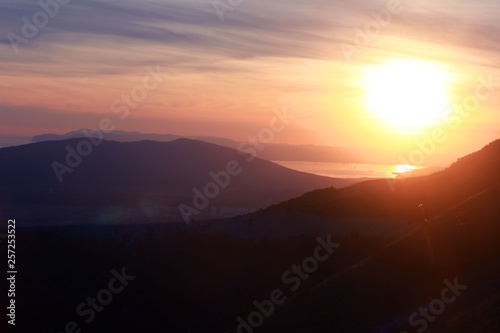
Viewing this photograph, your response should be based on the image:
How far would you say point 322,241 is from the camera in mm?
26609

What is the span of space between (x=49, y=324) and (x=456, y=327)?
15.8m

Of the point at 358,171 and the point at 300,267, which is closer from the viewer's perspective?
the point at 300,267

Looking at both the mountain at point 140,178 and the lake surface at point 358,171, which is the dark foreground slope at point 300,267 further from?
the lake surface at point 358,171

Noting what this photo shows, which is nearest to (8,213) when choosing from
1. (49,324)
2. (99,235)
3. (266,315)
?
(99,235)

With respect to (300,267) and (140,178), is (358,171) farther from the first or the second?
(300,267)

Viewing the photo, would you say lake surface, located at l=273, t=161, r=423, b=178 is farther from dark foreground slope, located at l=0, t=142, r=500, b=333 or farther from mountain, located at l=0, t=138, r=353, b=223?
dark foreground slope, located at l=0, t=142, r=500, b=333

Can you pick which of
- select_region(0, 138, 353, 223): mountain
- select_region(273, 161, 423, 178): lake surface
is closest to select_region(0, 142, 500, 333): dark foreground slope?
select_region(0, 138, 353, 223): mountain

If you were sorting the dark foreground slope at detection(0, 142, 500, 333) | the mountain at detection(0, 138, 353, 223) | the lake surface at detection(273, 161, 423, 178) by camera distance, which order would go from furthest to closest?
the lake surface at detection(273, 161, 423, 178) → the mountain at detection(0, 138, 353, 223) → the dark foreground slope at detection(0, 142, 500, 333)

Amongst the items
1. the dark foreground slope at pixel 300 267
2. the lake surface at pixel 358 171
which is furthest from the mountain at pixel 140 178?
the dark foreground slope at pixel 300 267

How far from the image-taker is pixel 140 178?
350 ft

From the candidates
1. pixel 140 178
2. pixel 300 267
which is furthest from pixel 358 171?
pixel 300 267

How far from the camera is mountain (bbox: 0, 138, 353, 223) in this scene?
82.1 m

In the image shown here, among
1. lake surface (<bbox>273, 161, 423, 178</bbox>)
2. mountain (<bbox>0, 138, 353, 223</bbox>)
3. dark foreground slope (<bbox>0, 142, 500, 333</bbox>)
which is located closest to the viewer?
dark foreground slope (<bbox>0, 142, 500, 333</bbox>)

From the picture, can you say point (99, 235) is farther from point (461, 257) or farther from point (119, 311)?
point (461, 257)
